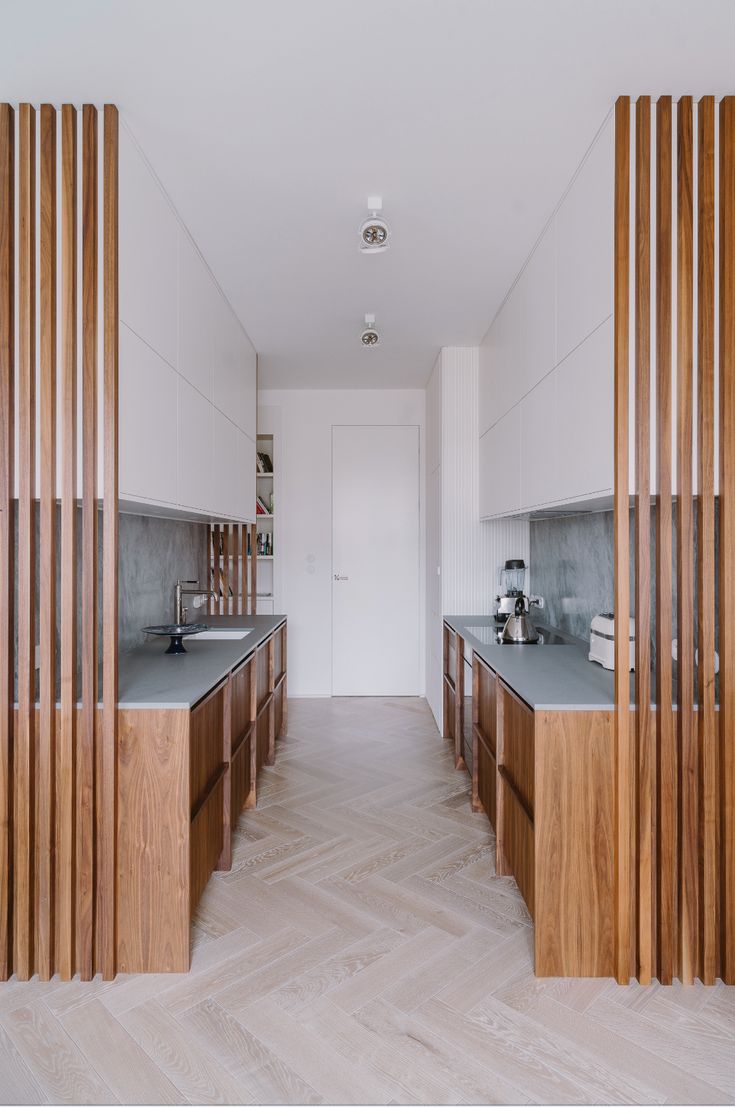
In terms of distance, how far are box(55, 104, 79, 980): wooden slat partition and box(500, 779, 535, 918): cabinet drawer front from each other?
1398 mm

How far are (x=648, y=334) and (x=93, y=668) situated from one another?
1.90m

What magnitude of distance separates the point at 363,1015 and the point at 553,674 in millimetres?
1225

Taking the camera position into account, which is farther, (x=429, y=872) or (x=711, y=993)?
(x=429, y=872)

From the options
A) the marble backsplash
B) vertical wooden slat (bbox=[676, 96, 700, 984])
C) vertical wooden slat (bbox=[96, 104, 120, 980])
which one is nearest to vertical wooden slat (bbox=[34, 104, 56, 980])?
vertical wooden slat (bbox=[96, 104, 120, 980])

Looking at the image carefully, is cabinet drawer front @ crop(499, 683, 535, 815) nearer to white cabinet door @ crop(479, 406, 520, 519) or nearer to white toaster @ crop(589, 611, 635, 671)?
white toaster @ crop(589, 611, 635, 671)

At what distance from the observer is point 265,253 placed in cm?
282

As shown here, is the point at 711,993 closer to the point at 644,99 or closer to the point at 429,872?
the point at 429,872

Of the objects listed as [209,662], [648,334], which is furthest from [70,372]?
[648,334]

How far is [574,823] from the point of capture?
75.0 inches

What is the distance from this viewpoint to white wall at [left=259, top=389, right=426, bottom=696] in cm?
536

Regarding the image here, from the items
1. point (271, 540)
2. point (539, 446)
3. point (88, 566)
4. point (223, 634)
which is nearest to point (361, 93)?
point (539, 446)

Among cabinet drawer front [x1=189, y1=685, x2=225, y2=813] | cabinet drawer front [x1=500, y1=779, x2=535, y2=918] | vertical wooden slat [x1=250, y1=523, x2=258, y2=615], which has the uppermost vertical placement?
vertical wooden slat [x1=250, y1=523, x2=258, y2=615]

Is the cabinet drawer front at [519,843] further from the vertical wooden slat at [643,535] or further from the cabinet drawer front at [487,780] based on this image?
the vertical wooden slat at [643,535]

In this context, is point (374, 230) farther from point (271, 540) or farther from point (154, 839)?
point (271, 540)
